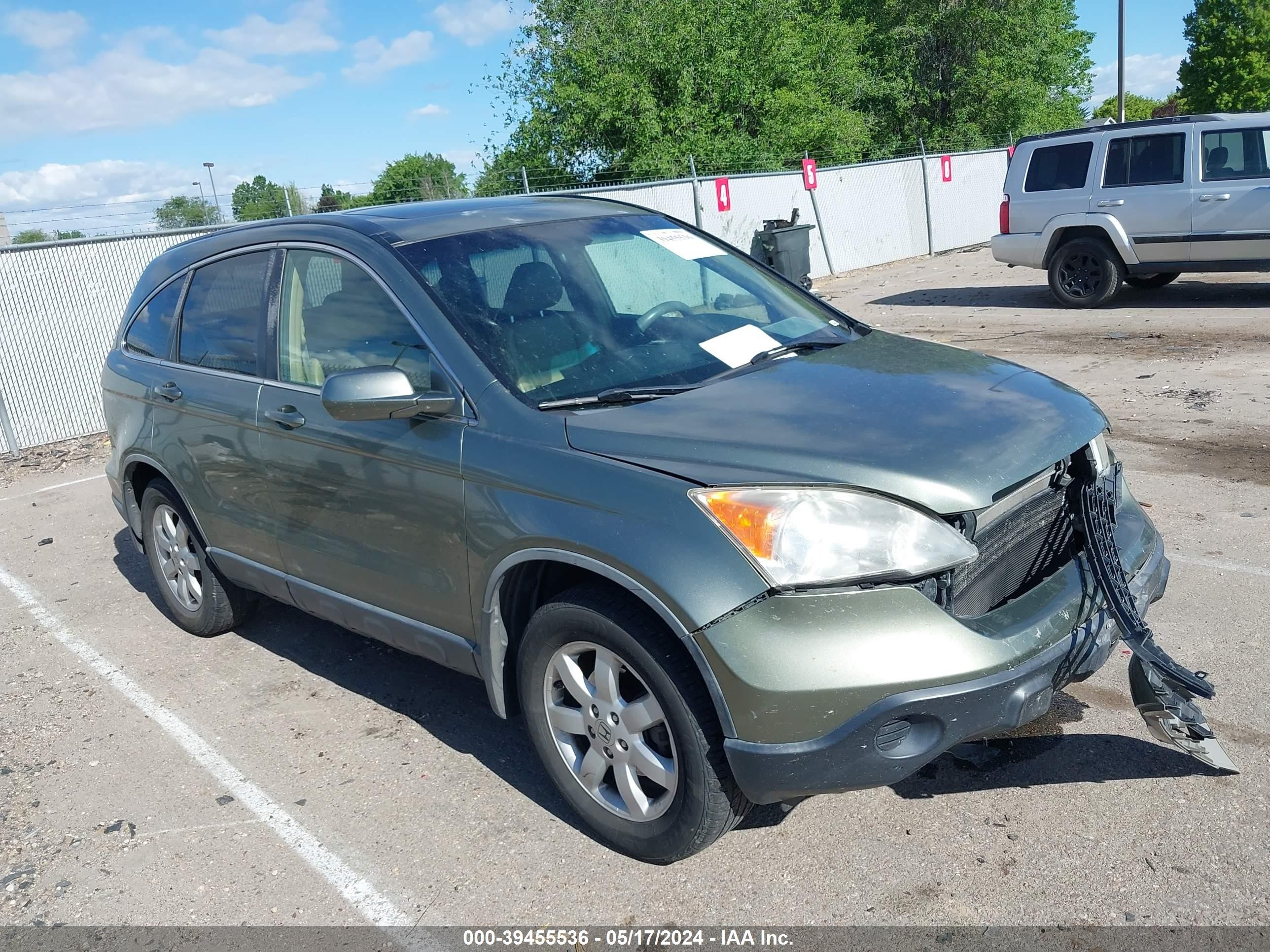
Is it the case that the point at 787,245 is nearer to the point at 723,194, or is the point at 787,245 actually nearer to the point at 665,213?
the point at 723,194

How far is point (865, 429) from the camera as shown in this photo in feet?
9.58

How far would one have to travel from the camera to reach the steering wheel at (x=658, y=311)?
12.1 ft

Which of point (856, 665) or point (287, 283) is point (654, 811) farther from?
point (287, 283)

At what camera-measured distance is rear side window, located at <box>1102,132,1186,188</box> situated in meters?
11.9

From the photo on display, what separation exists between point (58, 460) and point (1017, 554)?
9711 millimetres

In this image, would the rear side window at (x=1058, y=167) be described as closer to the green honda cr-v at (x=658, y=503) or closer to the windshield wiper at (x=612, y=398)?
the green honda cr-v at (x=658, y=503)

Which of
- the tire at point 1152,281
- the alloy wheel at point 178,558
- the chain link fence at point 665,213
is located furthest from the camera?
the tire at point 1152,281

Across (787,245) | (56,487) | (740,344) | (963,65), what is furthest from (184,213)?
(963,65)

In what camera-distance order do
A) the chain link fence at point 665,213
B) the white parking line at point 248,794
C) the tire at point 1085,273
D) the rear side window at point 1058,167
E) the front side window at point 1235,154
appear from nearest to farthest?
the white parking line at point 248,794 → the chain link fence at point 665,213 → the front side window at point 1235,154 → the rear side window at point 1058,167 → the tire at point 1085,273

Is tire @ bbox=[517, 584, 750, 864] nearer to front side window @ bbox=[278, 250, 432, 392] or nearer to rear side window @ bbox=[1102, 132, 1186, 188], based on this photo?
front side window @ bbox=[278, 250, 432, 392]

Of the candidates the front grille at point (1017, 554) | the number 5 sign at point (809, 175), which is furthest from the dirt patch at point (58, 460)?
the number 5 sign at point (809, 175)

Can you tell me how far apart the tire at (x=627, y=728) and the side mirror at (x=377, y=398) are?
0.75 meters

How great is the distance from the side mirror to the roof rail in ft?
35.3

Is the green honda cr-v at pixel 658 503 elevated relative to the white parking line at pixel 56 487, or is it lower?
elevated
